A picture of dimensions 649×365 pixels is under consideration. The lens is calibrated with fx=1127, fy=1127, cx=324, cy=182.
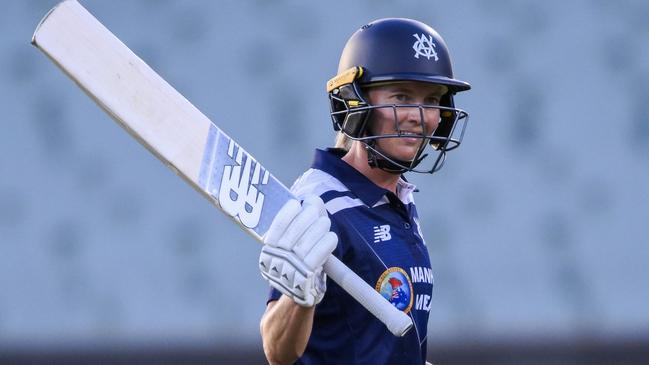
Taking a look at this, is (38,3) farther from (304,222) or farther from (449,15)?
(304,222)

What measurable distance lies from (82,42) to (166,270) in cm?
321

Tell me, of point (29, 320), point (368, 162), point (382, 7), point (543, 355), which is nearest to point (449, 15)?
point (382, 7)

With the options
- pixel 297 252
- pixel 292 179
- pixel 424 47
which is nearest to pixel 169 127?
pixel 297 252

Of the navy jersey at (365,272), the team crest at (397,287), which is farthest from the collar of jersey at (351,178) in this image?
the team crest at (397,287)

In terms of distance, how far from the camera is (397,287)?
6.98ft

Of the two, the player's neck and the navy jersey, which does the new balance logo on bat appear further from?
the player's neck

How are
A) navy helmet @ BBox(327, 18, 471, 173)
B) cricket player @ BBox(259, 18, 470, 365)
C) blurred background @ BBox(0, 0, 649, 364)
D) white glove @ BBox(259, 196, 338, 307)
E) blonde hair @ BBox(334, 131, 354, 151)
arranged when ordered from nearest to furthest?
white glove @ BBox(259, 196, 338, 307) < cricket player @ BBox(259, 18, 470, 365) < navy helmet @ BBox(327, 18, 471, 173) < blonde hair @ BBox(334, 131, 354, 151) < blurred background @ BBox(0, 0, 649, 364)

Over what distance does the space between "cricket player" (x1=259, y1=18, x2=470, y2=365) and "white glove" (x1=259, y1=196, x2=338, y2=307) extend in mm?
72

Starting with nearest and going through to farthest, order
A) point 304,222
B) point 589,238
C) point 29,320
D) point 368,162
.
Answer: point 304,222, point 368,162, point 29,320, point 589,238

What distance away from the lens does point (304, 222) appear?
1.85 metres

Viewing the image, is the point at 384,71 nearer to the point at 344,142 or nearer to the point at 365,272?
the point at 344,142

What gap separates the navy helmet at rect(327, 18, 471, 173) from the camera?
2.19 metres

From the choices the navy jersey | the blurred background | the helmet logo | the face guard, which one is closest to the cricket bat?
the navy jersey

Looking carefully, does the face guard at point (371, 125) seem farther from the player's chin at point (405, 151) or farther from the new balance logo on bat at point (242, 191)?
the new balance logo on bat at point (242, 191)
